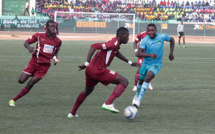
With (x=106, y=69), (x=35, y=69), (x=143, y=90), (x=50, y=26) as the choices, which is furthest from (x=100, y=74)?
(x=35, y=69)

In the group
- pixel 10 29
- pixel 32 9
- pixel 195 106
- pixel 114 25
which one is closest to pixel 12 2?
pixel 32 9

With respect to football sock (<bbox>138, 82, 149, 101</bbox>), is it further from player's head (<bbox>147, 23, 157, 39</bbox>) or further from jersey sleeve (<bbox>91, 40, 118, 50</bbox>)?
jersey sleeve (<bbox>91, 40, 118, 50</bbox>)

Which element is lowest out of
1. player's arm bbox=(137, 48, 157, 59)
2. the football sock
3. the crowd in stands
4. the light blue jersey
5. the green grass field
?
the green grass field

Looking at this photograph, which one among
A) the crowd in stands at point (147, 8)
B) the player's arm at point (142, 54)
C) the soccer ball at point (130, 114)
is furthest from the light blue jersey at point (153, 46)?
the crowd in stands at point (147, 8)

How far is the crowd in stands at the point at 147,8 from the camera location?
57969 mm

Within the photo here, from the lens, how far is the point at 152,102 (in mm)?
10594

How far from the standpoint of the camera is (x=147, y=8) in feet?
197

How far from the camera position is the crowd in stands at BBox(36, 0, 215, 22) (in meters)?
58.0

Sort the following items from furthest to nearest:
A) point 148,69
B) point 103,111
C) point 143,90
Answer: point 148,69 < point 143,90 < point 103,111

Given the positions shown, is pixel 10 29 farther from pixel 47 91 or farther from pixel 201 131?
pixel 201 131

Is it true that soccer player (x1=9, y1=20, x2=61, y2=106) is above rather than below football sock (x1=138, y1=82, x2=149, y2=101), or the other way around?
above

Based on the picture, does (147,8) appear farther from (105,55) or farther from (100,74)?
(100,74)

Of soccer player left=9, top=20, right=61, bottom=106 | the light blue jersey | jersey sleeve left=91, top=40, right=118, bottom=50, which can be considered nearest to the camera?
jersey sleeve left=91, top=40, right=118, bottom=50

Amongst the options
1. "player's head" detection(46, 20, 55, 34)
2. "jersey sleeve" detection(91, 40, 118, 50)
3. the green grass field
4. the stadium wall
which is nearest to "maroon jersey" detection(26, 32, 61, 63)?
"player's head" detection(46, 20, 55, 34)
